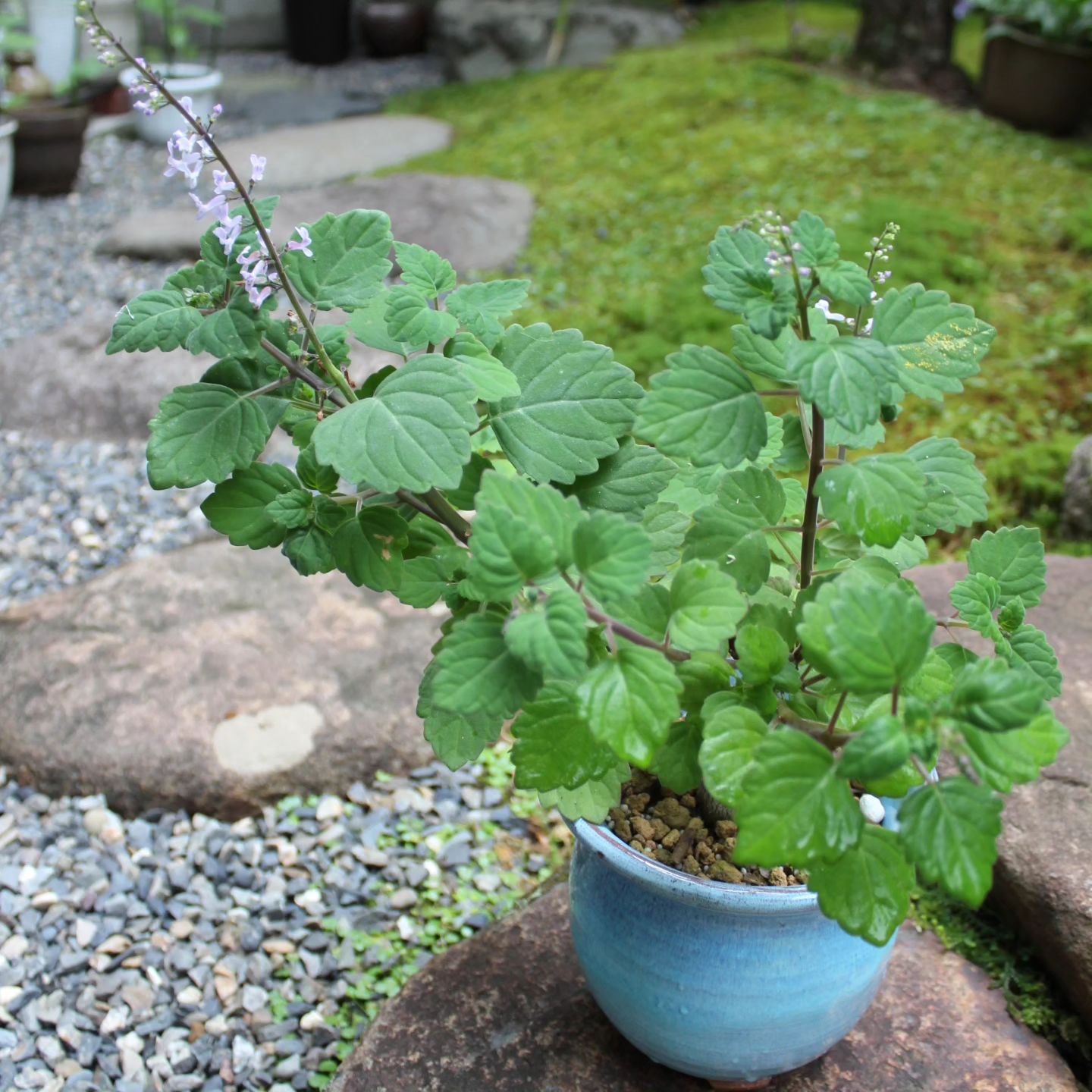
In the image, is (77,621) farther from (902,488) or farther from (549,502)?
(902,488)

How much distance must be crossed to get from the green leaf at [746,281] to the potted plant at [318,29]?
26.1 feet

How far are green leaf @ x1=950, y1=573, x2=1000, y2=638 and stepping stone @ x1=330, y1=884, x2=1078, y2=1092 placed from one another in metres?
0.70

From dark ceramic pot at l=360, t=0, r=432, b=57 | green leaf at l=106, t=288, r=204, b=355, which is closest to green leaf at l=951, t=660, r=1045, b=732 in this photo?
green leaf at l=106, t=288, r=204, b=355

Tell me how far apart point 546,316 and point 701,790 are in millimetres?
2631

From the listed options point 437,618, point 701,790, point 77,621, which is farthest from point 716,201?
point 701,790

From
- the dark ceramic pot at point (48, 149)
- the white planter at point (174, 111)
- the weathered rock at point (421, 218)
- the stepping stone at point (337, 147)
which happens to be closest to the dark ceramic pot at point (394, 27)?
the white planter at point (174, 111)

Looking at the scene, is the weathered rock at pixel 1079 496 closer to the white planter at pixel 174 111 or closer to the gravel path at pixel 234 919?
the gravel path at pixel 234 919

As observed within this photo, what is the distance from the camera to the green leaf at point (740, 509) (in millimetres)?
1158

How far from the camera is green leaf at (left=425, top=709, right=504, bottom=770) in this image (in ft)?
3.93

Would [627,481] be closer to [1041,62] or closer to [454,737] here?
[454,737]

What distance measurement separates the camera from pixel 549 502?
1.01 meters

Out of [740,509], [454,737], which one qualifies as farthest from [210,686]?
[740,509]

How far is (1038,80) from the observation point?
4.84 m

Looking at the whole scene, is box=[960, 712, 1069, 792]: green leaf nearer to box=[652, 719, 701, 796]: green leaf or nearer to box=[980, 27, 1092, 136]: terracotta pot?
box=[652, 719, 701, 796]: green leaf
